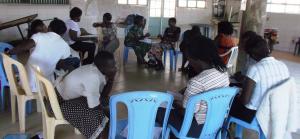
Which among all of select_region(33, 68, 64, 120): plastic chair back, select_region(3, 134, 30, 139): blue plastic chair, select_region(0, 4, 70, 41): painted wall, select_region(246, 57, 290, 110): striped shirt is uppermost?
select_region(0, 4, 70, 41): painted wall

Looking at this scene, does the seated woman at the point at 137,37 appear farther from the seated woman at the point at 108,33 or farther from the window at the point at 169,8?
the window at the point at 169,8

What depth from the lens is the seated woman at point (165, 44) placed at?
6031 mm

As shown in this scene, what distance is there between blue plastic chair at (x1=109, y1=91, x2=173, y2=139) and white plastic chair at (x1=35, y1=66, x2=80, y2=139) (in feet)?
1.95

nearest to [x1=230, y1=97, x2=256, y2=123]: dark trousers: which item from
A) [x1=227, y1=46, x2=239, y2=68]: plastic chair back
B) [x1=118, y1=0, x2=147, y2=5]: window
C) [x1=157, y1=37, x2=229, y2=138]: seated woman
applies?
[x1=157, y1=37, x2=229, y2=138]: seated woman

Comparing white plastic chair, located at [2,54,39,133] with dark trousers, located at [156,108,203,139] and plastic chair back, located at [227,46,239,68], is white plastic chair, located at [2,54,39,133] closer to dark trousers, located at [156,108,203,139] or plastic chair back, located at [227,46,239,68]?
dark trousers, located at [156,108,203,139]

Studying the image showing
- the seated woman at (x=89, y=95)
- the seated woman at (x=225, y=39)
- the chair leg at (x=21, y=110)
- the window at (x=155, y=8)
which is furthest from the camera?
the window at (x=155, y=8)

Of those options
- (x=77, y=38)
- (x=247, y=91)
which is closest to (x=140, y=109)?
(x=247, y=91)

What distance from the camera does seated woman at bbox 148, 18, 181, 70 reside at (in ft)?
19.8

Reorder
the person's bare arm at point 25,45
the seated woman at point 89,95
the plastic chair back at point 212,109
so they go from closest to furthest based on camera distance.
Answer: the plastic chair back at point 212,109
the seated woman at point 89,95
the person's bare arm at point 25,45

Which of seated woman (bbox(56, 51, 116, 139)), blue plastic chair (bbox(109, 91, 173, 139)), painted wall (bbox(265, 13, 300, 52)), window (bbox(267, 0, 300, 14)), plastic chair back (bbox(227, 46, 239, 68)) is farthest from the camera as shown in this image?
window (bbox(267, 0, 300, 14))

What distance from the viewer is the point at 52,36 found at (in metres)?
3.31

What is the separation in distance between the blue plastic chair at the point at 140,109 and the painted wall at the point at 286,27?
327 inches

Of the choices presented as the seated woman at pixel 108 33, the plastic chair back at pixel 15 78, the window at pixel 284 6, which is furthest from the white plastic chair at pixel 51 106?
the window at pixel 284 6

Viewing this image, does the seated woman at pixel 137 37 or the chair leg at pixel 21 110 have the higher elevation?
the seated woman at pixel 137 37
